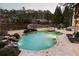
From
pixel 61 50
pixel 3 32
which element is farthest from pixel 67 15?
pixel 3 32

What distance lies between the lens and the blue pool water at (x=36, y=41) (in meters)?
3.00

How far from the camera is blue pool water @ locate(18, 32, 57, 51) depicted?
300 cm

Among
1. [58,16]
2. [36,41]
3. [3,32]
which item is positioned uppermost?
[58,16]

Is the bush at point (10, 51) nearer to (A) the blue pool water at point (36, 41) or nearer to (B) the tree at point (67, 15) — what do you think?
(A) the blue pool water at point (36, 41)

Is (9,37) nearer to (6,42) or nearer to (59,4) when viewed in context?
(6,42)

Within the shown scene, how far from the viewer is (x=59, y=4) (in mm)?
3000

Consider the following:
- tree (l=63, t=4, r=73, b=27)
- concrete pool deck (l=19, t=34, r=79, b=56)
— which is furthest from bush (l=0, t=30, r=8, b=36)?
tree (l=63, t=4, r=73, b=27)

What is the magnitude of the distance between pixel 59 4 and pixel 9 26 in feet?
2.40

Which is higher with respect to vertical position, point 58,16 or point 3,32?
point 58,16

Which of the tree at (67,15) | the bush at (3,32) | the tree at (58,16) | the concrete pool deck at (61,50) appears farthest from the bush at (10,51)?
the tree at (67,15)

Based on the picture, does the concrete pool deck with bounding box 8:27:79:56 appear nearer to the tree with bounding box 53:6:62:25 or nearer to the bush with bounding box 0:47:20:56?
the bush with bounding box 0:47:20:56

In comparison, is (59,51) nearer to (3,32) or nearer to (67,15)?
(67,15)

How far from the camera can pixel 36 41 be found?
3.01 meters

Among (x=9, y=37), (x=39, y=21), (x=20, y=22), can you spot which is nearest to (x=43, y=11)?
(x=39, y=21)
